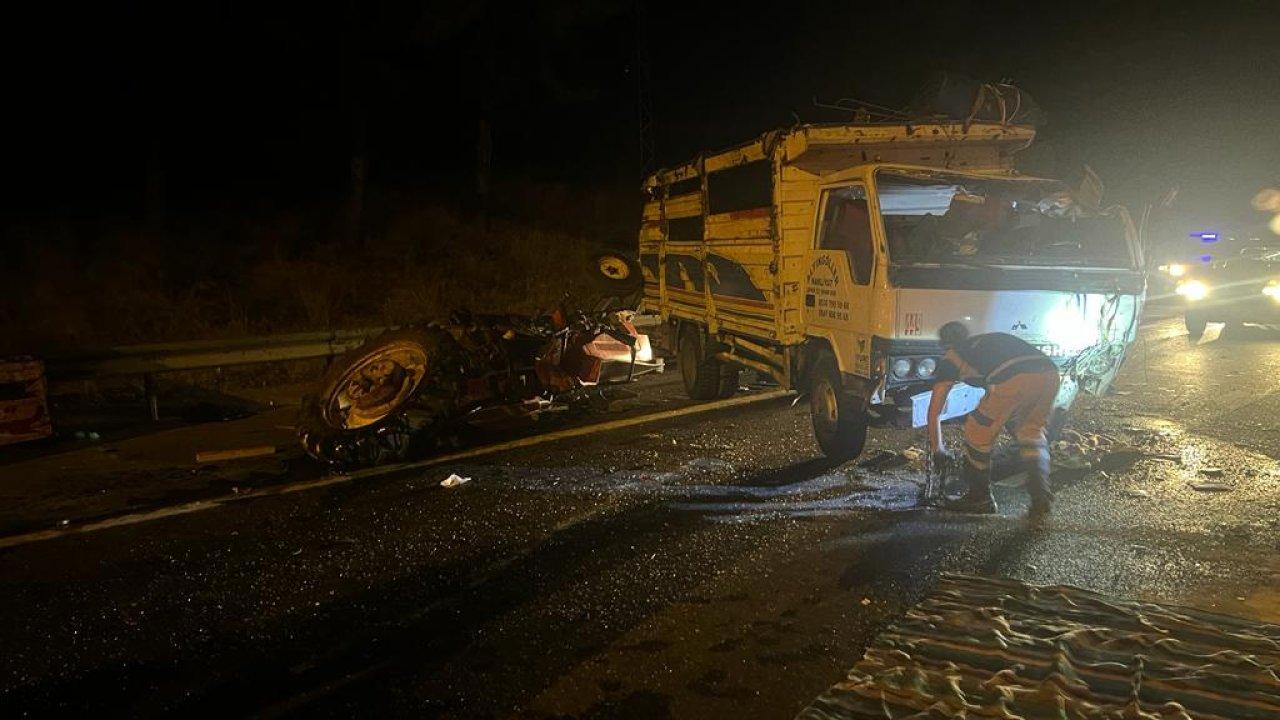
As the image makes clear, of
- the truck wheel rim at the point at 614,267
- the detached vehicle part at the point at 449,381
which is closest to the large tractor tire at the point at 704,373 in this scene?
the detached vehicle part at the point at 449,381

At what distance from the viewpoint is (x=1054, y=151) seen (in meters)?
8.94

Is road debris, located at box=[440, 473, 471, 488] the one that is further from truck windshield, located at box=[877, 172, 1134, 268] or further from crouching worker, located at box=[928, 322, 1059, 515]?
truck windshield, located at box=[877, 172, 1134, 268]

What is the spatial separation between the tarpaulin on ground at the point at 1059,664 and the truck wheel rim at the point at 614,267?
27.6 ft

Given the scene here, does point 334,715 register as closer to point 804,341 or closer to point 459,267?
point 804,341

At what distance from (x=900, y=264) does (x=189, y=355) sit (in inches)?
261

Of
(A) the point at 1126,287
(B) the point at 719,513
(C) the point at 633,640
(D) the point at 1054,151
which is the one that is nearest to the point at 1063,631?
(C) the point at 633,640

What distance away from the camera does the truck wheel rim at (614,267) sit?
12.3 metres

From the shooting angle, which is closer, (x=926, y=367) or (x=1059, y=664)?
(x=1059, y=664)

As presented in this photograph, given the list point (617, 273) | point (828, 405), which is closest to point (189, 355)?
point (617, 273)

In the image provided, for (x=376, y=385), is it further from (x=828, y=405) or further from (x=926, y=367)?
(x=926, y=367)

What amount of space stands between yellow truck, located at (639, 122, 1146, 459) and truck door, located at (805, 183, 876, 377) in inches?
0.6

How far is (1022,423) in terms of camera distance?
19.1ft

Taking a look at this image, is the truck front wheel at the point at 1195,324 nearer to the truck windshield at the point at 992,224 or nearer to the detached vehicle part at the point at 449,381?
the truck windshield at the point at 992,224

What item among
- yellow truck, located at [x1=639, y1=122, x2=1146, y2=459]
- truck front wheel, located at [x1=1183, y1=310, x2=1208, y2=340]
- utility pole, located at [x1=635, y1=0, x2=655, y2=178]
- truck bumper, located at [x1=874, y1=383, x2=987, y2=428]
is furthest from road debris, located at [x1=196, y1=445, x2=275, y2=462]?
utility pole, located at [x1=635, y1=0, x2=655, y2=178]
